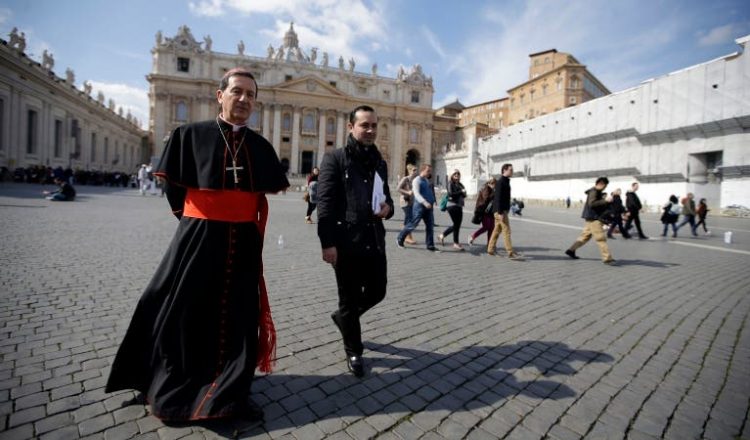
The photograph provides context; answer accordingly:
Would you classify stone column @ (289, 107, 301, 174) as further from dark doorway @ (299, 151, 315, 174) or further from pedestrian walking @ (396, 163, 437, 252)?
pedestrian walking @ (396, 163, 437, 252)

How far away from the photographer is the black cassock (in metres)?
2.10

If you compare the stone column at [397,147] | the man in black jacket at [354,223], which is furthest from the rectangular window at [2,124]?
the stone column at [397,147]

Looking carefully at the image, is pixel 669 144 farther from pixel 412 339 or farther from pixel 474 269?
pixel 412 339

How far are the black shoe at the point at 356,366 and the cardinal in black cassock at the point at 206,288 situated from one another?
2.44 feet

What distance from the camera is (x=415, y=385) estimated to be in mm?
2686

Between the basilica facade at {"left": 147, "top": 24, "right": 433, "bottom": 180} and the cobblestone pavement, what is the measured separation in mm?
53318

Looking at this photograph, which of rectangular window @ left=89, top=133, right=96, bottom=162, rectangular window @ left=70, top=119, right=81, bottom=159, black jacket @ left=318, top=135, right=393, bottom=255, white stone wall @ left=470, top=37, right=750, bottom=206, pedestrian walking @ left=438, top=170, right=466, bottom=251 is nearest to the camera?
black jacket @ left=318, top=135, right=393, bottom=255

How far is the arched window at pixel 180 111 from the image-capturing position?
54619 millimetres

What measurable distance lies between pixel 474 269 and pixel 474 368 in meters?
3.83

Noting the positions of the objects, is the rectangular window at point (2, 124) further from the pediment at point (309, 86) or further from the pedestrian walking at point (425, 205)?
the pediment at point (309, 86)

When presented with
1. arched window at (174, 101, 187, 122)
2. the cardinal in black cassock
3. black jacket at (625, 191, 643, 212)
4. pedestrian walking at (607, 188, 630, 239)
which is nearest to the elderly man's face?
the cardinal in black cassock

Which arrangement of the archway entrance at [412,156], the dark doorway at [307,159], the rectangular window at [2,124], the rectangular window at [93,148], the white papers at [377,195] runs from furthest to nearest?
1. the archway entrance at [412,156]
2. the dark doorway at [307,159]
3. the rectangular window at [93,148]
4. the rectangular window at [2,124]
5. the white papers at [377,195]

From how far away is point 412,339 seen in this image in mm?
3473

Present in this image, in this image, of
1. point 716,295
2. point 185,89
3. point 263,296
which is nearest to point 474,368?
point 263,296
